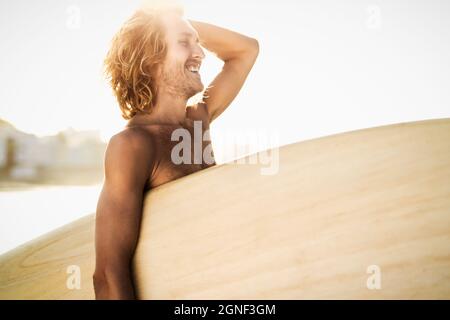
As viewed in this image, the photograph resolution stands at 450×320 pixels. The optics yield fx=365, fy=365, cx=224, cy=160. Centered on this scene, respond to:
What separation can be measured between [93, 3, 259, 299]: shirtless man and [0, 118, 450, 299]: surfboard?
0.07m

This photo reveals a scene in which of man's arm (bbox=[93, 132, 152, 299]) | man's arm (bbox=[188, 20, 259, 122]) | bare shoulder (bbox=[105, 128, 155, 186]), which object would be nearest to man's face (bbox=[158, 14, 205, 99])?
man's arm (bbox=[188, 20, 259, 122])

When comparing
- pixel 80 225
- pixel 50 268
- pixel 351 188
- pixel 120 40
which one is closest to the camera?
pixel 351 188

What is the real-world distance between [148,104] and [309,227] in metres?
0.77

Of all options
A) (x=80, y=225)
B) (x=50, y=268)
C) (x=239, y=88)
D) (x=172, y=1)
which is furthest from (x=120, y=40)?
(x=50, y=268)

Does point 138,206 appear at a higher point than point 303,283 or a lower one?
higher

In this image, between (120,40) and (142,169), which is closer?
(142,169)

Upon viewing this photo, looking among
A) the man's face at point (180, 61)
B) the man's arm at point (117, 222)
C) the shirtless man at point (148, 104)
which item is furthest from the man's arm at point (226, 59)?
the man's arm at point (117, 222)

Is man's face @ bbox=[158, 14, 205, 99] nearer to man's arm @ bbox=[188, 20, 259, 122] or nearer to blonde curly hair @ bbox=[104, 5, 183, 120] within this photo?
blonde curly hair @ bbox=[104, 5, 183, 120]

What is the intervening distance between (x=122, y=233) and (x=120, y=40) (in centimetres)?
84

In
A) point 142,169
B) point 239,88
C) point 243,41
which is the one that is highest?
point 243,41

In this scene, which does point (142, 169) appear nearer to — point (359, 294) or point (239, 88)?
point (359, 294)

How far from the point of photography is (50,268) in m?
1.20

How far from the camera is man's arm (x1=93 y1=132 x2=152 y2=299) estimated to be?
0.99 meters

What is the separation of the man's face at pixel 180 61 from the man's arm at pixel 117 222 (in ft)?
Answer: 1.46
